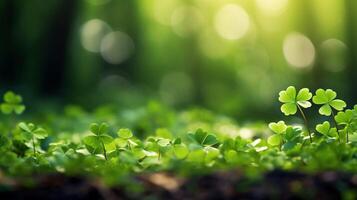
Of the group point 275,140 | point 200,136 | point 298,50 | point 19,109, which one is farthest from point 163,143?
point 298,50

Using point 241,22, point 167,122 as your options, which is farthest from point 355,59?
point 167,122

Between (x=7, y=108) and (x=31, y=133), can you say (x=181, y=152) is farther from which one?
(x=7, y=108)

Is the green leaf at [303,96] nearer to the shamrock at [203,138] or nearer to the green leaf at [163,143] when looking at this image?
the shamrock at [203,138]

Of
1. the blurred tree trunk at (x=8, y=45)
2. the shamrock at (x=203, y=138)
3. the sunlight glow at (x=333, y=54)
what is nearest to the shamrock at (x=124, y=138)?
the shamrock at (x=203, y=138)

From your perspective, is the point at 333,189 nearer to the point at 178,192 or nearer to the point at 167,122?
the point at 178,192

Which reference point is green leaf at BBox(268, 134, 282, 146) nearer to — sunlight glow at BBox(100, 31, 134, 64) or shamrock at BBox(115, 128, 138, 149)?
shamrock at BBox(115, 128, 138, 149)

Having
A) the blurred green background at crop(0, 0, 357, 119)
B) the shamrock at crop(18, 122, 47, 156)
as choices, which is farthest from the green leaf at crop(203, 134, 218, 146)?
the blurred green background at crop(0, 0, 357, 119)
